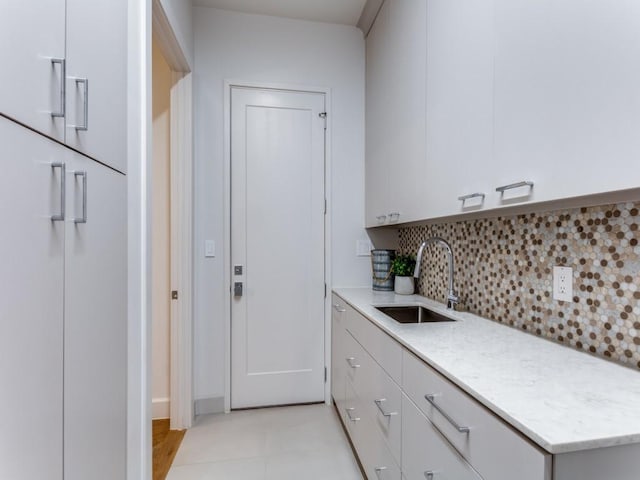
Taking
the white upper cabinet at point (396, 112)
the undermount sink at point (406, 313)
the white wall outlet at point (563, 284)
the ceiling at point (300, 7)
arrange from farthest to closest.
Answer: the ceiling at point (300, 7), the undermount sink at point (406, 313), the white upper cabinet at point (396, 112), the white wall outlet at point (563, 284)

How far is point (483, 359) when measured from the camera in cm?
101

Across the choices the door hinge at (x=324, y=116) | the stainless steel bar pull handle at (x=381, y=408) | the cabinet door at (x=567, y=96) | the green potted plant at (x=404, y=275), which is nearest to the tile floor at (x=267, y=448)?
the stainless steel bar pull handle at (x=381, y=408)

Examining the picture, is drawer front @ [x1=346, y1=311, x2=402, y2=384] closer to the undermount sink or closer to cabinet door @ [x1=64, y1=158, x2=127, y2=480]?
the undermount sink

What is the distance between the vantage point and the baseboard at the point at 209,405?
7.84 feet

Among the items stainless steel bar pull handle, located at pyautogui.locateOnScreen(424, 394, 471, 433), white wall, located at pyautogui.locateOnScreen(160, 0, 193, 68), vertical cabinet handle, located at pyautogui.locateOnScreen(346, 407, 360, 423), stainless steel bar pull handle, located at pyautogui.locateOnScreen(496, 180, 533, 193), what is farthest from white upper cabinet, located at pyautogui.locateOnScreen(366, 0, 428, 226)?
white wall, located at pyautogui.locateOnScreen(160, 0, 193, 68)

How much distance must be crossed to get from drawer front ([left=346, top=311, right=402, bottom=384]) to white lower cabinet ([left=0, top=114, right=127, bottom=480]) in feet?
3.26

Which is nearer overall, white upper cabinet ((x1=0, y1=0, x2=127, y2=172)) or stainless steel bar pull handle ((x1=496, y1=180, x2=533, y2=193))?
white upper cabinet ((x1=0, y1=0, x2=127, y2=172))

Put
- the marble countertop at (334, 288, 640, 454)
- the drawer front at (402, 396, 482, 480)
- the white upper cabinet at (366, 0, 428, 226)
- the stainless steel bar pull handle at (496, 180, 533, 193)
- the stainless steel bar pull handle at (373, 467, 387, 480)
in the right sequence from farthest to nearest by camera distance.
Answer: the white upper cabinet at (366, 0, 428, 226) < the stainless steel bar pull handle at (373, 467, 387, 480) < the stainless steel bar pull handle at (496, 180, 533, 193) < the drawer front at (402, 396, 482, 480) < the marble countertop at (334, 288, 640, 454)

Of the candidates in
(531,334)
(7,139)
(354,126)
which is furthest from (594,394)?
(354,126)

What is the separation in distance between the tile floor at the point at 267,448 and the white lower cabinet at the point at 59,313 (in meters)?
0.84

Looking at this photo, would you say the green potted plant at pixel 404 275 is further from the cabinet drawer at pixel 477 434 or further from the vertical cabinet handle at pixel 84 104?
the vertical cabinet handle at pixel 84 104

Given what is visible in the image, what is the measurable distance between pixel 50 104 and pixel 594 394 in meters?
1.43

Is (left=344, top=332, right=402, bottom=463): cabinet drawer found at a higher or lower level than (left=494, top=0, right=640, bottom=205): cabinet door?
lower

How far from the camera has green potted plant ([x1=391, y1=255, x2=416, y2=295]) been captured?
2.27 m
